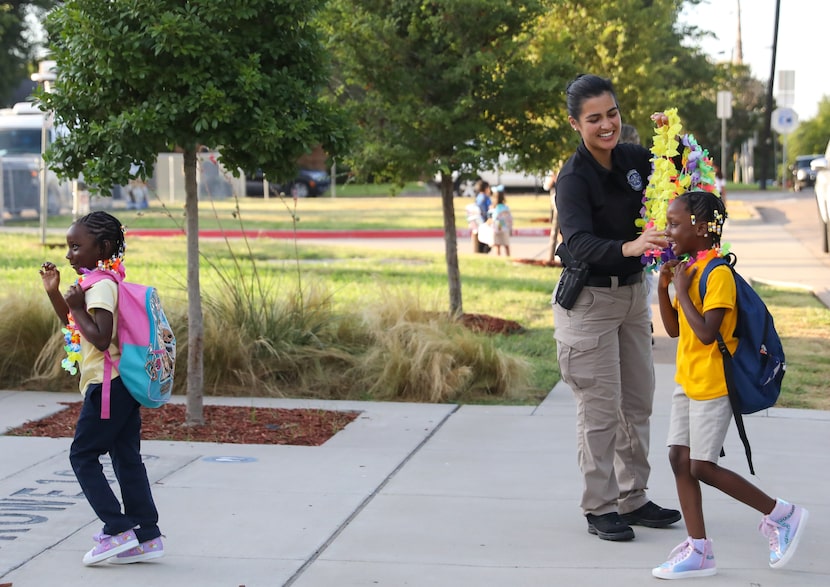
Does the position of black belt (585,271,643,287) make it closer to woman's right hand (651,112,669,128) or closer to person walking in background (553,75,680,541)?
person walking in background (553,75,680,541)

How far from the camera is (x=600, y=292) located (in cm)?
505

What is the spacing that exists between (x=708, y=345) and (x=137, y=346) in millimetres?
2285

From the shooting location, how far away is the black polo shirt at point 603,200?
4980 millimetres

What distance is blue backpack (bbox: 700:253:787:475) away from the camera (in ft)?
14.8

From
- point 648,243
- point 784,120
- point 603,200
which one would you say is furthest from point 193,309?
point 784,120

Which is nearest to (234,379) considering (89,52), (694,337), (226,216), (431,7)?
(89,52)

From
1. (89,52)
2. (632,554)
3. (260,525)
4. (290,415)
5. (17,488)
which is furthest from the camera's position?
(290,415)

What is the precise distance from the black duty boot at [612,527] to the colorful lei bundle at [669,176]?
1128mm

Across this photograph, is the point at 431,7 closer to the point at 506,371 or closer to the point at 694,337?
the point at 506,371

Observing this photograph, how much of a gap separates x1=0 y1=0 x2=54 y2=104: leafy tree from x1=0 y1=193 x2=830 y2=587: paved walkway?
43.5 m

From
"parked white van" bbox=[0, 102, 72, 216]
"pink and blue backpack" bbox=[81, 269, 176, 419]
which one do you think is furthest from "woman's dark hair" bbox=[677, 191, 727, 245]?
"parked white van" bbox=[0, 102, 72, 216]

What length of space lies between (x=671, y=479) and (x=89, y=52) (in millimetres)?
4184

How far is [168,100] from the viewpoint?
278 inches

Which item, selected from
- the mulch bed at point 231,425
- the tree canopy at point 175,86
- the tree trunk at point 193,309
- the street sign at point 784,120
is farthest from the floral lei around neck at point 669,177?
the street sign at point 784,120
